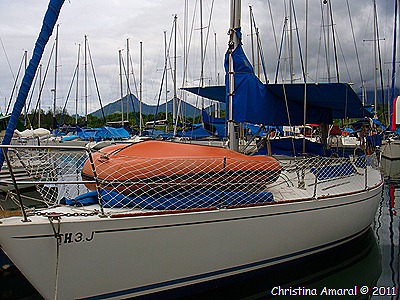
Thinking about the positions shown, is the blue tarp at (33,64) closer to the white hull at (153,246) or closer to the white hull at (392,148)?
the white hull at (153,246)

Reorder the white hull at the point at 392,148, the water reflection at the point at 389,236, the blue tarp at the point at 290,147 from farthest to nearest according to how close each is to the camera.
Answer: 1. the white hull at the point at 392,148
2. the blue tarp at the point at 290,147
3. the water reflection at the point at 389,236

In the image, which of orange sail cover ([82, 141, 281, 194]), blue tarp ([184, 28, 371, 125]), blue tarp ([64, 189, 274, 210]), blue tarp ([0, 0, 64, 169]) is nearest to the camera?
blue tarp ([0, 0, 64, 169])

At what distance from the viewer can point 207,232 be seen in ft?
13.1

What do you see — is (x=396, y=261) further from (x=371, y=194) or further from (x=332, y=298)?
(x=332, y=298)

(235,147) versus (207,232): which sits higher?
(235,147)

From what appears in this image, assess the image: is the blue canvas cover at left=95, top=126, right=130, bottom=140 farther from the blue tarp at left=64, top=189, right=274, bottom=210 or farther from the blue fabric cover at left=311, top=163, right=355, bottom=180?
the blue tarp at left=64, top=189, right=274, bottom=210

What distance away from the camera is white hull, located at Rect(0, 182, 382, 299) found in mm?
3344

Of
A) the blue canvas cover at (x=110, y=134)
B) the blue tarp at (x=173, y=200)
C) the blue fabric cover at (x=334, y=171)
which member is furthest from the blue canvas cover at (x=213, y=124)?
the blue canvas cover at (x=110, y=134)

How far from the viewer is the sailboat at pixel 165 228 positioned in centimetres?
339

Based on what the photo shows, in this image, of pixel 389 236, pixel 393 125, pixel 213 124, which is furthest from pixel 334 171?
pixel 393 125

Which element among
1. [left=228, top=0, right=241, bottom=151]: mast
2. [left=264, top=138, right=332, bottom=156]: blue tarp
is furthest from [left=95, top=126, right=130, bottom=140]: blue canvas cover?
[left=228, top=0, right=241, bottom=151]: mast

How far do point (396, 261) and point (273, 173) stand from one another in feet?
9.63

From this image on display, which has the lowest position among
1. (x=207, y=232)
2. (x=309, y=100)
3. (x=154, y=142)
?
(x=207, y=232)

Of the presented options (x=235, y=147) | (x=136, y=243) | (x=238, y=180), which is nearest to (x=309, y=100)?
(x=235, y=147)
